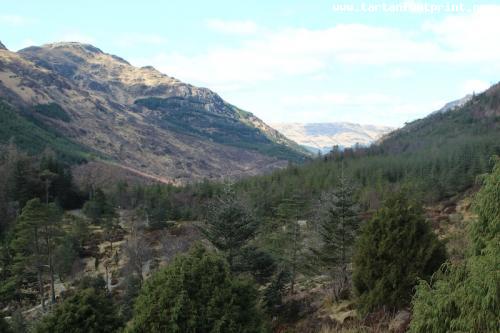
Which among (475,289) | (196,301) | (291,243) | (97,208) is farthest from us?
(97,208)

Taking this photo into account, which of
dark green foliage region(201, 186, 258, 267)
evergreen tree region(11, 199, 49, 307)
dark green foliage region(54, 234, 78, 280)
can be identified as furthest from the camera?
dark green foliage region(54, 234, 78, 280)

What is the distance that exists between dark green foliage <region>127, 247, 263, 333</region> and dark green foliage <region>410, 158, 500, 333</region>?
5789mm

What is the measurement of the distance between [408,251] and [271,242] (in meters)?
32.1

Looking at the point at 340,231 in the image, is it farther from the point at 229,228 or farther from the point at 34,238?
the point at 34,238

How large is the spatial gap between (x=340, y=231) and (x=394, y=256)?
33.6 feet

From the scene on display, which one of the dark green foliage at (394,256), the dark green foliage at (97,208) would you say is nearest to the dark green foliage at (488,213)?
the dark green foliage at (394,256)

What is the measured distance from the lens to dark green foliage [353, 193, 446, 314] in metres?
18.1

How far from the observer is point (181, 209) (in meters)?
89.3

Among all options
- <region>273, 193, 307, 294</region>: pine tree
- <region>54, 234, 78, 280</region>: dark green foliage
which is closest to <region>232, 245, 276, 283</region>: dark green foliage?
<region>273, 193, 307, 294</region>: pine tree

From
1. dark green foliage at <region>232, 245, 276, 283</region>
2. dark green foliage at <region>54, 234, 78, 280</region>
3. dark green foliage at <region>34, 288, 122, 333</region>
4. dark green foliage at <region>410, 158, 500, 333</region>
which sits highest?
dark green foliage at <region>410, 158, 500, 333</region>

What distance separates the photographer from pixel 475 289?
7.40 metres

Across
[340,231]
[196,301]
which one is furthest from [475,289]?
[340,231]

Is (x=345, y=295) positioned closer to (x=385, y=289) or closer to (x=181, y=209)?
(x=385, y=289)

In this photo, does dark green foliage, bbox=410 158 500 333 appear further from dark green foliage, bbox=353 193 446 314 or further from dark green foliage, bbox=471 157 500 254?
dark green foliage, bbox=353 193 446 314
